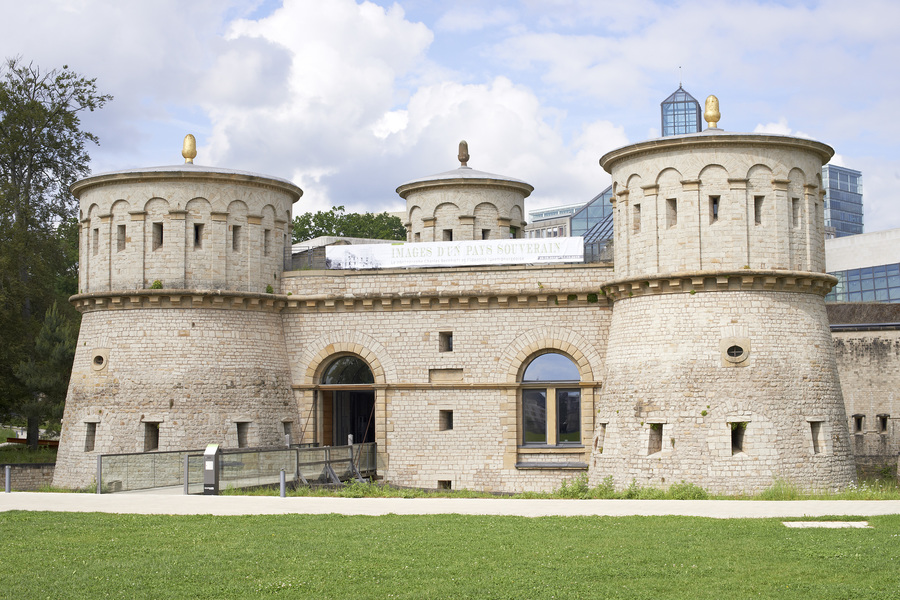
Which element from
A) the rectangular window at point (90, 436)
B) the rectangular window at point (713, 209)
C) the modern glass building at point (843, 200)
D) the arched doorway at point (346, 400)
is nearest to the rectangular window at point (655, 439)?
the rectangular window at point (713, 209)

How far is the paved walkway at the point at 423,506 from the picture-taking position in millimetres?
18875

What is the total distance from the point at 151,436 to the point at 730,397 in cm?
1625

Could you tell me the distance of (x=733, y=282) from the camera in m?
26.1

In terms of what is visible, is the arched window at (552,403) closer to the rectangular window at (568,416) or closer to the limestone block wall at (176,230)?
the rectangular window at (568,416)

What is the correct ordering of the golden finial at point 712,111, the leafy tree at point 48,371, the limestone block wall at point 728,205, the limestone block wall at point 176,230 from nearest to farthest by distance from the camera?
the limestone block wall at point 728,205 < the golden finial at point 712,111 < the limestone block wall at point 176,230 < the leafy tree at point 48,371

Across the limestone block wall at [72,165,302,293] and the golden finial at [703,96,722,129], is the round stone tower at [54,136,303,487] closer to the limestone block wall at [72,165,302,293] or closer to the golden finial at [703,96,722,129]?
the limestone block wall at [72,165,302,293]

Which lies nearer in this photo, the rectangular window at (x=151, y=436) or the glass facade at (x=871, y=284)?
the rectangular window at (x=151, y=436)

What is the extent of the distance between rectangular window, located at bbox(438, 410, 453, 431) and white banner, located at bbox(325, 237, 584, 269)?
14.8 feet

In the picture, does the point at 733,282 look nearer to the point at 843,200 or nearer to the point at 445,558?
the point at 445,558

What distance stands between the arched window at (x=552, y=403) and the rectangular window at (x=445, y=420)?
87.5 inches

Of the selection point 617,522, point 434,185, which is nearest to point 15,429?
point 434,185

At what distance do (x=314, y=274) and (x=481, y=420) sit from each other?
6.96m

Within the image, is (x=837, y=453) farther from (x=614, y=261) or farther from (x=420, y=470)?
(x=420, y=470)

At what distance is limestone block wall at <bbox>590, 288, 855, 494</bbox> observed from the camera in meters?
25.2
